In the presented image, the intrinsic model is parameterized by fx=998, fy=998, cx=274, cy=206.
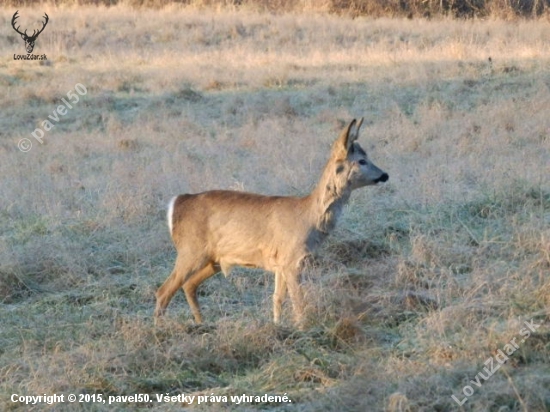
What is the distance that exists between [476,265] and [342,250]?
1.36 metres

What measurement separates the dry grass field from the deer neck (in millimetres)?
383

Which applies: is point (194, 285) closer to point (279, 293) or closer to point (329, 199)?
point (279, 293)

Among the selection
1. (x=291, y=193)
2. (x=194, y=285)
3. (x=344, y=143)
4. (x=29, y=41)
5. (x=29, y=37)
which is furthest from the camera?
(x=29, y=37)

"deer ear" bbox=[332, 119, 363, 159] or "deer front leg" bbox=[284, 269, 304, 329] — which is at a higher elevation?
"deer ear" bbox=[332, 119, 363, 159]

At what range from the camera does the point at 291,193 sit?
11219 millimetres

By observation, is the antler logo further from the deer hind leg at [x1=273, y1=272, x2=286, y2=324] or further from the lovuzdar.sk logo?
the deer hind leg at [x1=273, y1=272, x2=286, y2=324]

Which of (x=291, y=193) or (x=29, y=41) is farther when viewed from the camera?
(x=29, y=41)

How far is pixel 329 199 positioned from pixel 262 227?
0.56 m

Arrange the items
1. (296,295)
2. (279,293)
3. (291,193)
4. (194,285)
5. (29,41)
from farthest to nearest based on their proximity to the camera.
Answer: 1. (29,41)
2. (291,193)
3. (194,285)
4. (279,293)
5. (296,295)

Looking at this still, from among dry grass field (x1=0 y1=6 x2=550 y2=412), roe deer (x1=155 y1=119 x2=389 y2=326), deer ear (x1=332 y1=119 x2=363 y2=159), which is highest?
deer ear (x1=332 y1=119 x2=363 y2=159)

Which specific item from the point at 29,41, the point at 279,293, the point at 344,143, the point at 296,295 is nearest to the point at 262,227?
the point at 279,293

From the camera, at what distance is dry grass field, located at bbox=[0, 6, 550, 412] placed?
612cm

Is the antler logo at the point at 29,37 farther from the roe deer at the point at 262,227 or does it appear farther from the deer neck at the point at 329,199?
the deer neck at the point at 329,199

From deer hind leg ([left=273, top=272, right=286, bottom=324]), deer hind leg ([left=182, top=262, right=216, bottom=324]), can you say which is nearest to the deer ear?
deer hind leg ([left=273, top=272, right=286, bottom=324])
